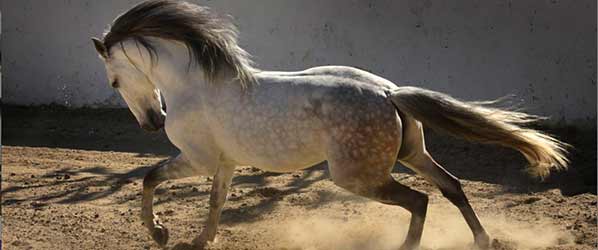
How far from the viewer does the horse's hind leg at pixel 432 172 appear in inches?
191

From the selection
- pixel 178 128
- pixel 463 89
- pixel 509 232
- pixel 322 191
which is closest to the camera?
pixel 178 128

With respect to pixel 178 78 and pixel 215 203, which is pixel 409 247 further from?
pixel 178 78

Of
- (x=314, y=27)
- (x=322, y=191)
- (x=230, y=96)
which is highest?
(x=230, y=96)

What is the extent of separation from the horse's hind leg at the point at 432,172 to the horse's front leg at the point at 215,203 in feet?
3.68

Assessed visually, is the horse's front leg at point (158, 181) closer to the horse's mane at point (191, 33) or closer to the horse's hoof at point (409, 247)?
the horse's mane at point (191, 33)

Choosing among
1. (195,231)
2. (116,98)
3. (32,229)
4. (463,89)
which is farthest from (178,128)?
(116,98)

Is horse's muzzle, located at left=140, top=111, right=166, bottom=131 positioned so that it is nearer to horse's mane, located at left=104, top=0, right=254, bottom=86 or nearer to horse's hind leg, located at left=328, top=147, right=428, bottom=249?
horse's mane, located at left=104, top=0, right=254, bottom=86

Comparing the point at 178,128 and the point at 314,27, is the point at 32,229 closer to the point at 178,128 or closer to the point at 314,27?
the point at 178,128

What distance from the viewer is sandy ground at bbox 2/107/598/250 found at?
215 inches

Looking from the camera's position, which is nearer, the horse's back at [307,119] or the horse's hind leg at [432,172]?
the horse's back at [307,119]

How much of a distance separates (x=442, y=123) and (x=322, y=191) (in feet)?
7.44

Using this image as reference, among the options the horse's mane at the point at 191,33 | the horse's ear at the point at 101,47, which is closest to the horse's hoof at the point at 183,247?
the horse's mane at the point at 191,33

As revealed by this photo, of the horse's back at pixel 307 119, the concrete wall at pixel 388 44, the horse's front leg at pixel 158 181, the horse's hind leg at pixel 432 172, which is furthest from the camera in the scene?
the concrete wall at pixel 388 44

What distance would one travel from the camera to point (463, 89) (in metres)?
8.75
